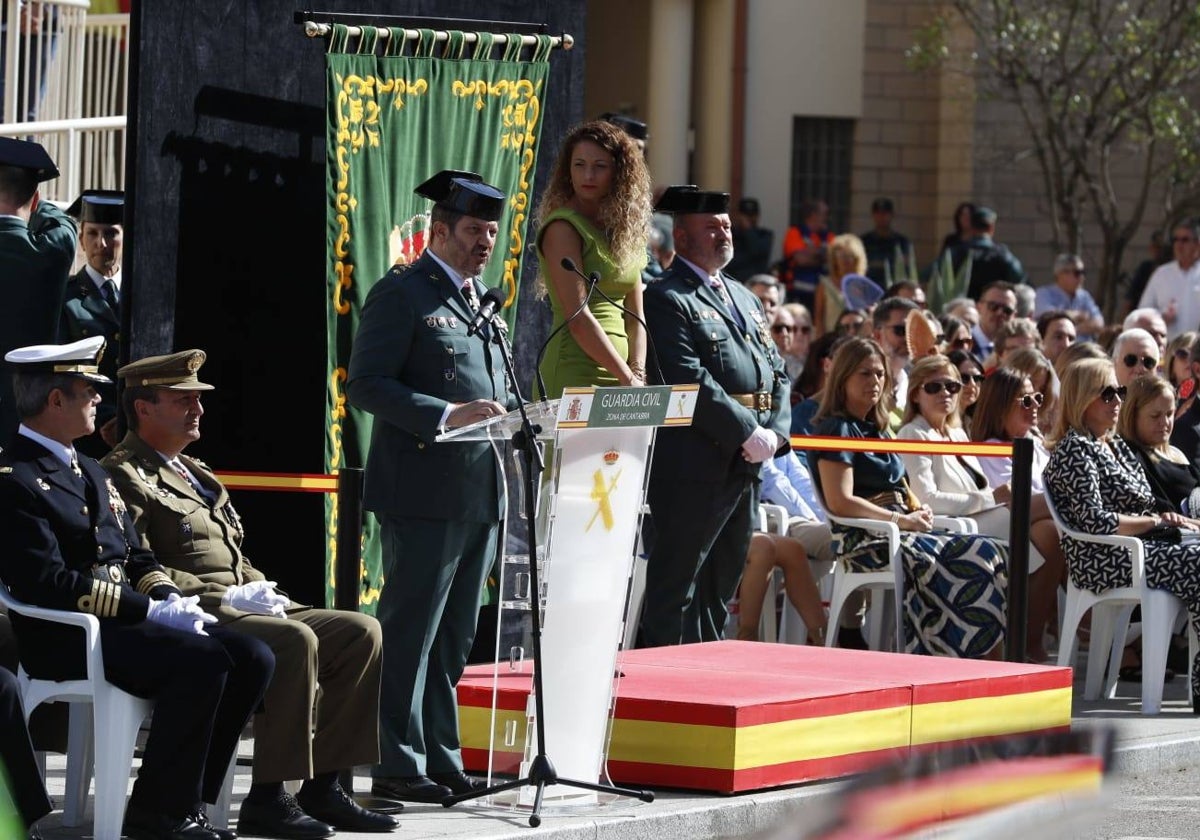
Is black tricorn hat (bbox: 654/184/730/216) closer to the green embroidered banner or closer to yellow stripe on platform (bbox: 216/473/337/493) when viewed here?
the green embroidered banner

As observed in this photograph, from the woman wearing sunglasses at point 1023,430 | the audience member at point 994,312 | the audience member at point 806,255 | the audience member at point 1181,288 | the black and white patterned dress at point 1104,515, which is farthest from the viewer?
the audience member at point 806,255

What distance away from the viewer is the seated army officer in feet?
20.3

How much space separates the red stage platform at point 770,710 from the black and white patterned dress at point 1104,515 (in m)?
1.42

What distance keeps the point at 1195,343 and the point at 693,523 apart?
4950mm

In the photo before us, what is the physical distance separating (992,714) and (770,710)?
1.41m

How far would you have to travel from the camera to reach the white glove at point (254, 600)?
6.33m

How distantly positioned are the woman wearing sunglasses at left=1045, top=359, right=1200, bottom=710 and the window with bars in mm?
16805

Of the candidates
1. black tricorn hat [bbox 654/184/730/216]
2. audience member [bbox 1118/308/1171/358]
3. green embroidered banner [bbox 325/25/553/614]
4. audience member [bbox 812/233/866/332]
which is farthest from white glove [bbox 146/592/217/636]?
audience member [bbox 812/233/866/332]

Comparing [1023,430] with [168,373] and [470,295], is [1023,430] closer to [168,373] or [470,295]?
[470,295]

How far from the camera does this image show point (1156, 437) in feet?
34.1

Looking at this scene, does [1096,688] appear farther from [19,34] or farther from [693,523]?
[19,34]

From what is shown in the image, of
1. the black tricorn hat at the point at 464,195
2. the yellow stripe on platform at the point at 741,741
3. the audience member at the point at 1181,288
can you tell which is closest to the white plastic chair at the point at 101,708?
the black tricorn hat at the point at 464,195

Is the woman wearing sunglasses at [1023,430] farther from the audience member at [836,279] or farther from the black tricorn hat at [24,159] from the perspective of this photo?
the audience member at [836,279]

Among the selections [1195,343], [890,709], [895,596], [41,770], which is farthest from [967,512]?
[41,770]
